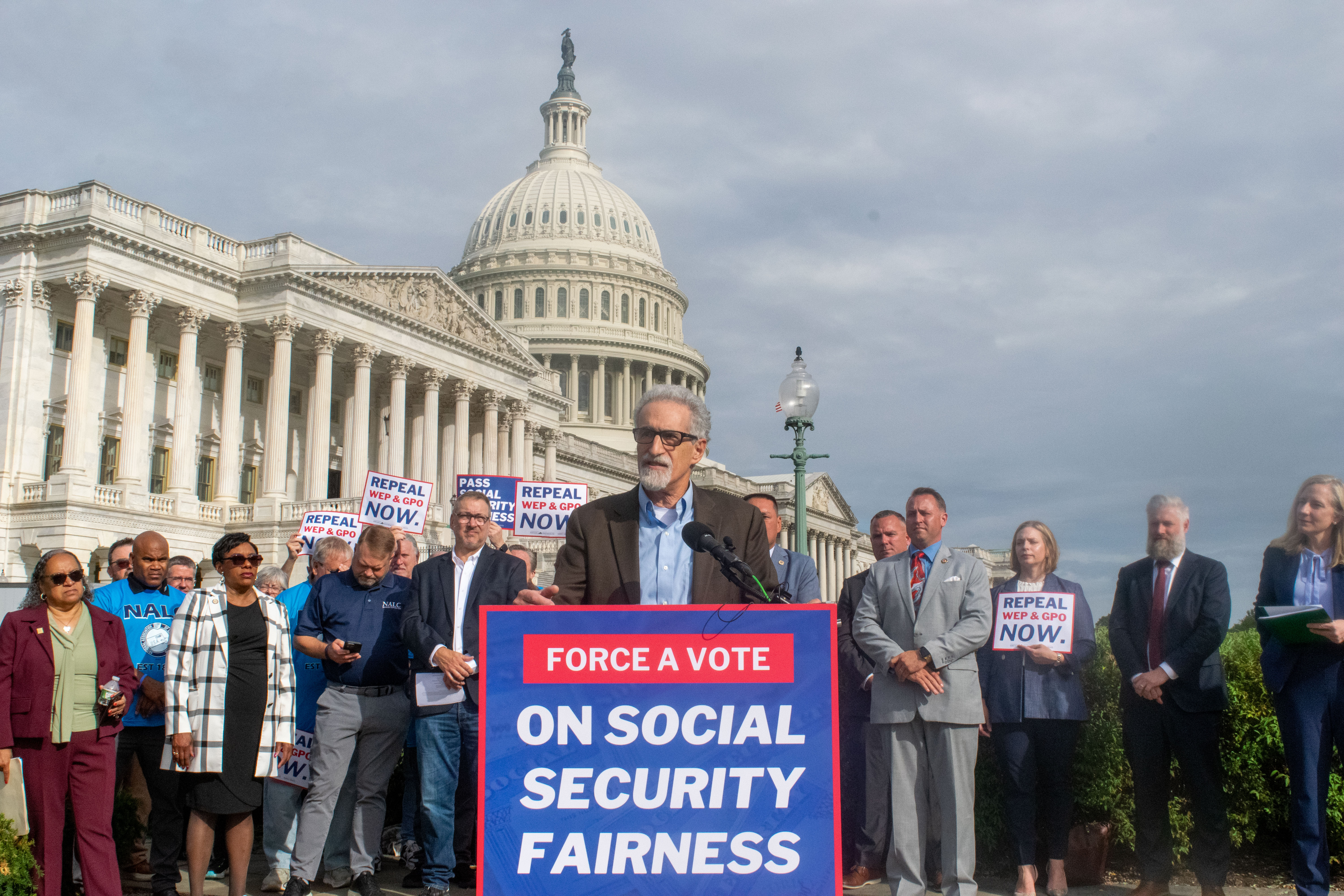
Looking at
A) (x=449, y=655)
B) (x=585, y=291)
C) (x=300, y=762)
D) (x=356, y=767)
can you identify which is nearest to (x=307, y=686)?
(x=300, y=762)

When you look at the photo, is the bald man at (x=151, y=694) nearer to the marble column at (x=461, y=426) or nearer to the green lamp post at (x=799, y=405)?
the green lamp post at (x=799, y=405)

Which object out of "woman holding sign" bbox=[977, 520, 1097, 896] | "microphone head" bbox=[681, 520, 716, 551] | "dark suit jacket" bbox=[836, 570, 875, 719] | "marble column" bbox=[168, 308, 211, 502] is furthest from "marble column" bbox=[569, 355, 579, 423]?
"microphone head" bbox=[681, 520, 716, 551]

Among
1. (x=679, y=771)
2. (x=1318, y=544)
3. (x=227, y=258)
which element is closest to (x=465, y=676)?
(x=679, y=771)

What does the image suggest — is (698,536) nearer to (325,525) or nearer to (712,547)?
(712,547)

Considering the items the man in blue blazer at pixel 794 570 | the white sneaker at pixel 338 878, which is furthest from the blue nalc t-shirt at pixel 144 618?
the man in blue blazer at pixel 794 570

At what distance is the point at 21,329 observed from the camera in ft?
120

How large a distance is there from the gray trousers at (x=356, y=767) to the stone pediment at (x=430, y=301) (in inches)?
1451

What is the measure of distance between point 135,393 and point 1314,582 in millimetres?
37021

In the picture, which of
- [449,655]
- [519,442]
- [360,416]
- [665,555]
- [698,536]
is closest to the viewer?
[698,536]

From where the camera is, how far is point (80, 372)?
36125 millimetres

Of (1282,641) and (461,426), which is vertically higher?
(461,426)

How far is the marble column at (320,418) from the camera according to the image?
42.9 meters

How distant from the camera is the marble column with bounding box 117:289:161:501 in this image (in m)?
37.2

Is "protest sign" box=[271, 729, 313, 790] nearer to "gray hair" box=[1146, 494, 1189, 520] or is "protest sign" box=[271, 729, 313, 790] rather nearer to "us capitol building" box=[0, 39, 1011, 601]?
"gray hair" box=[1146, 494, 1189, 520]
